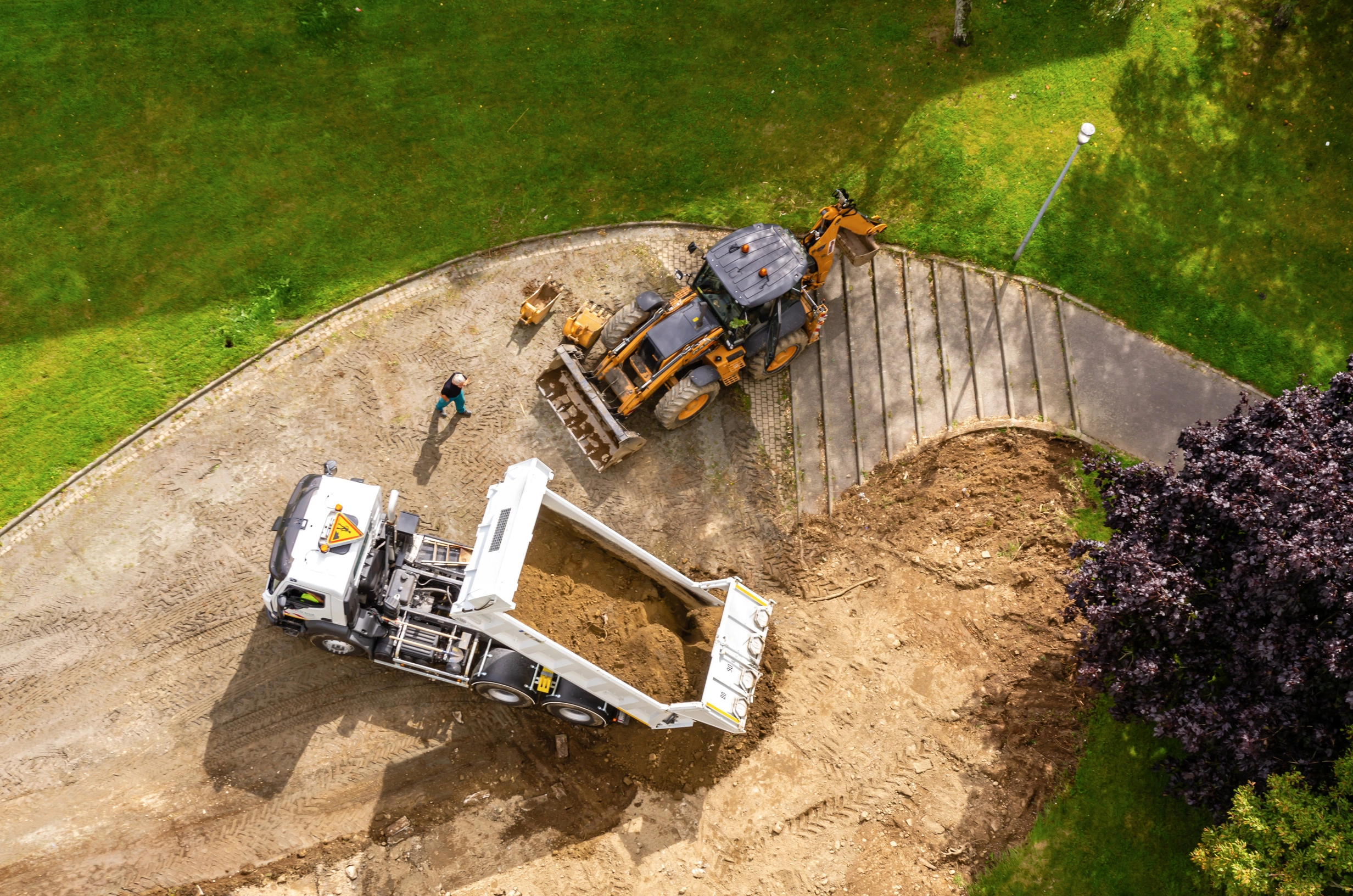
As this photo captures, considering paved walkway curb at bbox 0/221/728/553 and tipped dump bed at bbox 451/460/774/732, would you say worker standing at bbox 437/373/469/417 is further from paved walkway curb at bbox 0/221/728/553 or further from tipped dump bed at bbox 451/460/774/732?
tipped dump bed at bbox 451/460/774/732

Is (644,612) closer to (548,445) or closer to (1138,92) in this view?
(548,445)

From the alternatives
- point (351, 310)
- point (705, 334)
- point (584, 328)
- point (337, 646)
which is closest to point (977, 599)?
point (705, 334)

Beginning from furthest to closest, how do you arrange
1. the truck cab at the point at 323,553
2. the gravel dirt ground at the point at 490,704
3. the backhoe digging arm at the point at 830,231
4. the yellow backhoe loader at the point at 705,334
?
the backhoe digging arm at the point at 830,231
the yellow backhoe loader at the point at 705,334
the gravel dirt ground at the point at 490,704
the truck cab at the point at 323,553

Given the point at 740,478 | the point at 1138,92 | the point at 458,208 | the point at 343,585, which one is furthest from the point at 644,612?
the point at 1138,92

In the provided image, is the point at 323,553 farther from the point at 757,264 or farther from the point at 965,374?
the point at 965,374

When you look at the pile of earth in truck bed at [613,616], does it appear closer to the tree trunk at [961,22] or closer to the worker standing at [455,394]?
the worker standing at [455,394]

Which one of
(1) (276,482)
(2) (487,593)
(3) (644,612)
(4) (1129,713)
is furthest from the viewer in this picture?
(1) (276,482)

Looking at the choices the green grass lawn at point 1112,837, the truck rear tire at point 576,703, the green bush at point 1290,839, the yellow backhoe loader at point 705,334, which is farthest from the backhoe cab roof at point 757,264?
the green bush at point 1290,839
